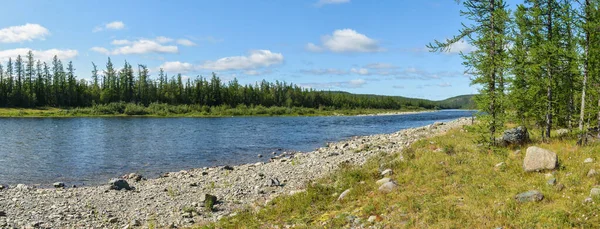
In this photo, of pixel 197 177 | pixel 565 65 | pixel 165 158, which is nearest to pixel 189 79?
pixel 165 158

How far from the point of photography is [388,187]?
12508mm

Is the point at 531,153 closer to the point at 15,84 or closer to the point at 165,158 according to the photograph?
the point at 165,158

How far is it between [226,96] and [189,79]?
18.0 meters

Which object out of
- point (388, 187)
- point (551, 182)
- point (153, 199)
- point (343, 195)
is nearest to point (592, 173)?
point (551, 182)

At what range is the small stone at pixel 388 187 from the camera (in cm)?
1235

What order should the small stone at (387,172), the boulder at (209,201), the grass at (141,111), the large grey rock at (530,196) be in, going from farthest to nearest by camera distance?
the grass at (141,111), the small stone at (387,172), the boulder at (209,201), the large grey rock at (530,196)

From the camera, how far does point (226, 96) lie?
158m

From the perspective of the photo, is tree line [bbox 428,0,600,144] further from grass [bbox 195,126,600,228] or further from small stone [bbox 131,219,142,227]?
small stone [bbox 131,219,142,227]

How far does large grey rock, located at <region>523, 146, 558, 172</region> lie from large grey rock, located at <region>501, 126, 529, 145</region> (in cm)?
524

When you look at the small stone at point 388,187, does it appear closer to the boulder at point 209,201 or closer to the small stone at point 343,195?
the small stone at point 343,195

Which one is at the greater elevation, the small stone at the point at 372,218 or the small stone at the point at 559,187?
the small stone at the point at 559,187

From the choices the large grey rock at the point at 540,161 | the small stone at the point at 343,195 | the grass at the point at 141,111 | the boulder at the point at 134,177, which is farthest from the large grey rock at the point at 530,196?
the grass at the point at 141,111

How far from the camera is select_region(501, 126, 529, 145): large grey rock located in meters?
17.5

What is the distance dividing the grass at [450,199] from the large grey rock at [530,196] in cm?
13
